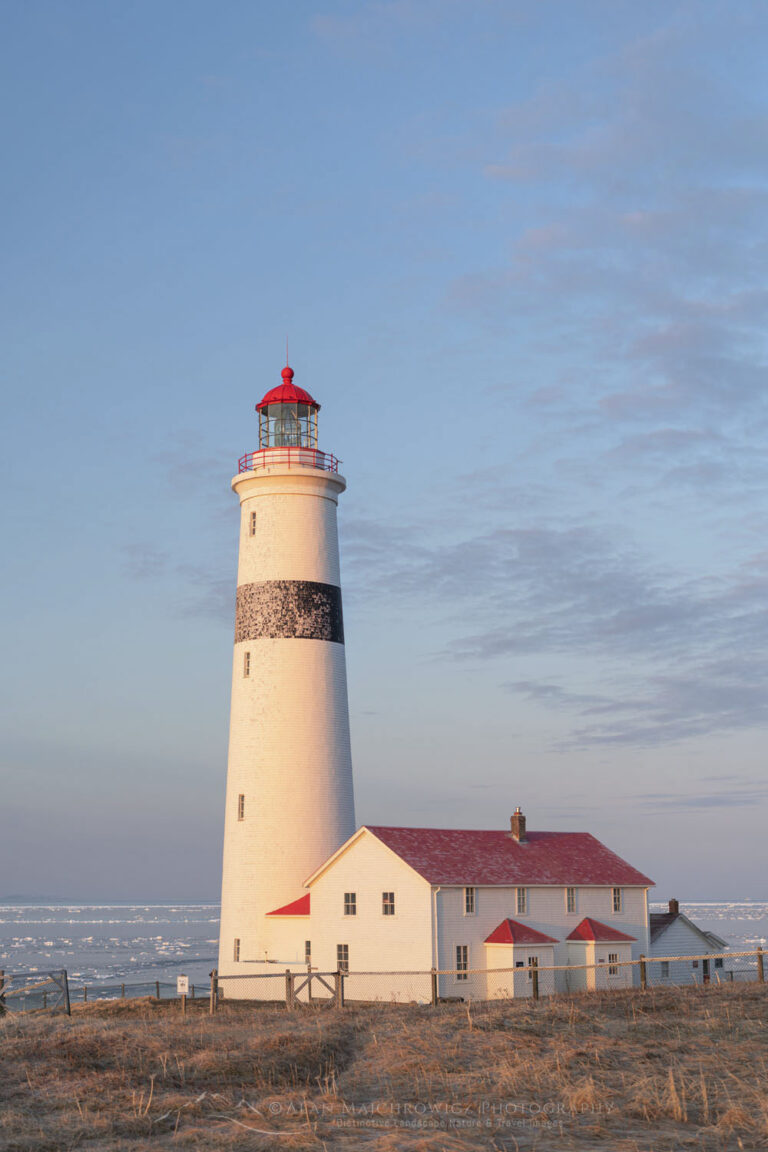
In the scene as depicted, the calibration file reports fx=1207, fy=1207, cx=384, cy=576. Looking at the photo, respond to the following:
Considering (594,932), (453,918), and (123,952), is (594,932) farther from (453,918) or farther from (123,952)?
(123,952)

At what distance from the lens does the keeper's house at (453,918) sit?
Answer: 111 ft

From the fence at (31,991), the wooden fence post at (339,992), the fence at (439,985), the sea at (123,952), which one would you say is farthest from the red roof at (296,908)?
the sea at (123,952)

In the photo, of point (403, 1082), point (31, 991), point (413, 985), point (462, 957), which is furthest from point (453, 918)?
point (403, 1082)

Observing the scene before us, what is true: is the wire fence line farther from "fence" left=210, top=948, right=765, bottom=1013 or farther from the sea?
the sea

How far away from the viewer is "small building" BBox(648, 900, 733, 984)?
3912cm

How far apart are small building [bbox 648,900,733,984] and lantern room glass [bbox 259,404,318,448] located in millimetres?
20085

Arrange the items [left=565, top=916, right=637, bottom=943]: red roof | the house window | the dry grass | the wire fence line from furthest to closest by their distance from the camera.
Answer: [left=565, top=916, right=637, bottom=943]: red roof < the house window < the wire fence line < the dry grass

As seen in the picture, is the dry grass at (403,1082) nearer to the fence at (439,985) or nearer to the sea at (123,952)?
the fence at (439,985)

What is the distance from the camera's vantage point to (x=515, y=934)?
34688 mm

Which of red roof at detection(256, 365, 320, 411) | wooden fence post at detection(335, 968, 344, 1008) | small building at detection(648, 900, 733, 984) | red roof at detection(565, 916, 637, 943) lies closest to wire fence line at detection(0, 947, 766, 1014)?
red roof at detection(565, 916, 637, 943)

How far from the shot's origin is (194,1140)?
1260 centimetres

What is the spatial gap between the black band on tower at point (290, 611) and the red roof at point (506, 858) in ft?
20.9

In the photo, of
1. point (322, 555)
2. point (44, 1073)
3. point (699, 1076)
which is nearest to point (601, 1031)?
point (699, 1076)

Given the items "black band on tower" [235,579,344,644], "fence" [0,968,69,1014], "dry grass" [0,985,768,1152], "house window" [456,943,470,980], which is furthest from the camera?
"black band on tower" [235,579,344,644]
